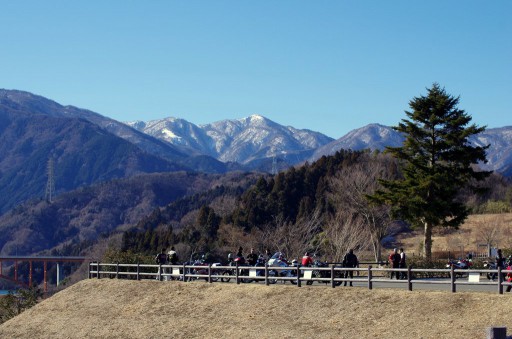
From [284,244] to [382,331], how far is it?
38498 mm

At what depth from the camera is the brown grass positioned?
23500mm

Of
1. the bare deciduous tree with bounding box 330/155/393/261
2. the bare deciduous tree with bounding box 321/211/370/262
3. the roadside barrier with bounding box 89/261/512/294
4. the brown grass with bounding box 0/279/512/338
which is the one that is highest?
the bare deciduous tree with bounding box 330/155/393/261

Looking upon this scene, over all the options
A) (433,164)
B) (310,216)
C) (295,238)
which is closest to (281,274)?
(433,164)

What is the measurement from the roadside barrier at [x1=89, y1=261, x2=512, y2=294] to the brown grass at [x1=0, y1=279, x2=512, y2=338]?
0.46 metres

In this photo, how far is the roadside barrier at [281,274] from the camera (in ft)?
87.1

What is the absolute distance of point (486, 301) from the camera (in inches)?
934

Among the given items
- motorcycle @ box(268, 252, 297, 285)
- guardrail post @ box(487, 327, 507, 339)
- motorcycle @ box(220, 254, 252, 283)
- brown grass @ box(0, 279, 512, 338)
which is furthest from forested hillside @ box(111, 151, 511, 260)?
guardrail post @ box(487, 327, 507, 339)

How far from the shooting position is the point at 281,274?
113ft

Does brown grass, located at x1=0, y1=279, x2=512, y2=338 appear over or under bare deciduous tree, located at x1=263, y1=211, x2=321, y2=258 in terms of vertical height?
under

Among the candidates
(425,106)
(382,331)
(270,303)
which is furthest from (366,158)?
(382,331)

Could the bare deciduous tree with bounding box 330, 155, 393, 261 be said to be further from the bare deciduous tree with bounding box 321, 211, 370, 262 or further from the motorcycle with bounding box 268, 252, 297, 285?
the motorcycle with bounding box 268, 252, 297, 285

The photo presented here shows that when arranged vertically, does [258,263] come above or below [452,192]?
below

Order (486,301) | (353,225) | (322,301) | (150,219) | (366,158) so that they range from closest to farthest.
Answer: (486,301) → (322,301) → (353,225) → (366,158) → (150,219)

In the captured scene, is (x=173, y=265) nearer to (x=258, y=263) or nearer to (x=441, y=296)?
(x=258, y=263)
